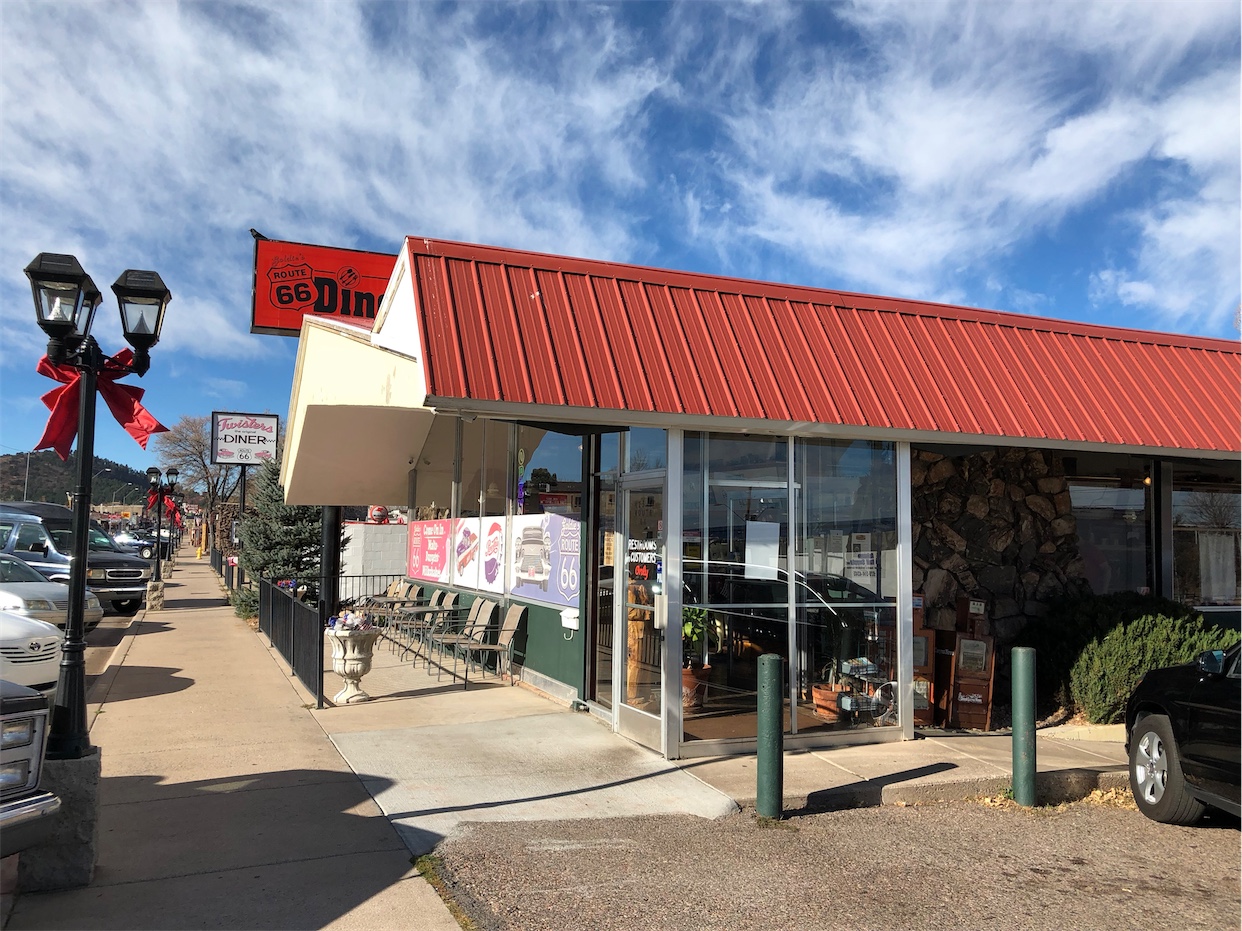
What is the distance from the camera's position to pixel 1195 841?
599 centimetres

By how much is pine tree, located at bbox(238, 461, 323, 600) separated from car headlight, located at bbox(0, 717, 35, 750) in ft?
48.5

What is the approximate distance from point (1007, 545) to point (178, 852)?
8579 millimetres

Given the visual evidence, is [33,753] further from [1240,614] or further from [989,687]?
[1240,614]

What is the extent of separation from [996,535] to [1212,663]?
173 inches

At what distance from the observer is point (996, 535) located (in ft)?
33.4

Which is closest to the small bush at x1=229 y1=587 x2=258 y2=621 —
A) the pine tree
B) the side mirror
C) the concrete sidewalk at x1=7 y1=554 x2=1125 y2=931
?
the pine tree

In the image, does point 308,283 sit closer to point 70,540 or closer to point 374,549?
point 374,549

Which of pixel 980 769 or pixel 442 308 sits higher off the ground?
pixel 442 308

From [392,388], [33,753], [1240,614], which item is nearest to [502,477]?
[392,388]

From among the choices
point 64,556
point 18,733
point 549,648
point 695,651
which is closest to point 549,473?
point 549,648

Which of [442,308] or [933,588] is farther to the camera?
[933,588]

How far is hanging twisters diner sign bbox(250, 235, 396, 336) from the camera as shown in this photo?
18.0m

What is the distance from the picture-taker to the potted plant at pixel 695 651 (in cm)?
767

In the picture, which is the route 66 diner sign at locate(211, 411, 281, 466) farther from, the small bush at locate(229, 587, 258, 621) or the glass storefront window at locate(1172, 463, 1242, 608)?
the glass storefront window at locate(1172, 463, 1242, 608)
